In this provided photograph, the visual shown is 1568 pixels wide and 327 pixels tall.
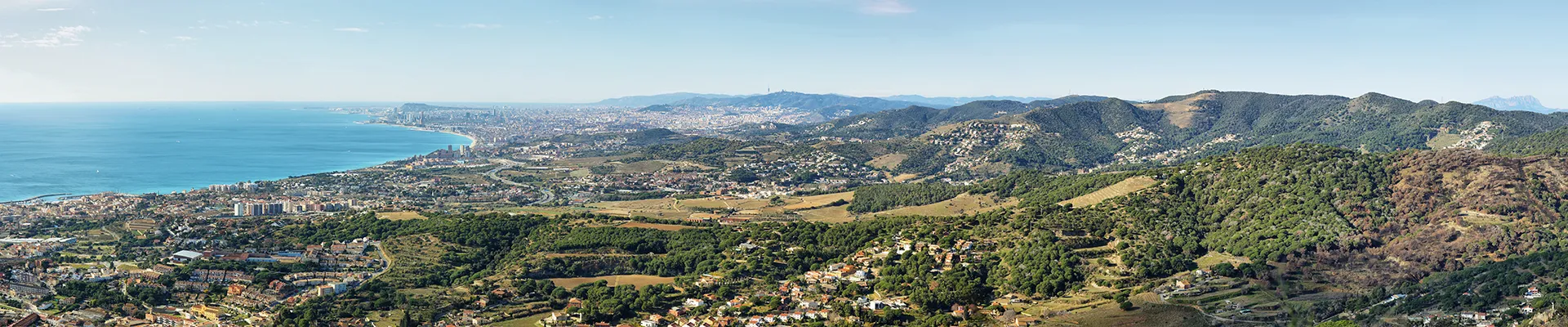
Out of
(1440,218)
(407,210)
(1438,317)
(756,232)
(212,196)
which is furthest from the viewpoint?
(212,196)

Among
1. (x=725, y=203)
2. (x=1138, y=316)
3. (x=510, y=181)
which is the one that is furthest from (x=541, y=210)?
(x=1138, y=316)

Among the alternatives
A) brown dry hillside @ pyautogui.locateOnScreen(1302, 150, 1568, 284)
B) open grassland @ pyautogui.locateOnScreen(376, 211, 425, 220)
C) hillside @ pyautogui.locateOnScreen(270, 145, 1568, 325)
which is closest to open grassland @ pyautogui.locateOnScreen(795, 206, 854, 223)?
hillside @ pyautogui.locateOnScreen(270, 145, 1568, 325)

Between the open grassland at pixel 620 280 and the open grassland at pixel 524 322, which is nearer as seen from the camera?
the open grassland at pixel 524 322

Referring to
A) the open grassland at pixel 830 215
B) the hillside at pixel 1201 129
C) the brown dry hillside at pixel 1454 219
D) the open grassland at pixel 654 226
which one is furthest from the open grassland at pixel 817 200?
the brown dry hillside at pixel 1454 219

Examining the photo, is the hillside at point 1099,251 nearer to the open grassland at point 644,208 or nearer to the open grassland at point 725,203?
the open grassland at point 644,208

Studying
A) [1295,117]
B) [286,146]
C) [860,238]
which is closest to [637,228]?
[860,238]

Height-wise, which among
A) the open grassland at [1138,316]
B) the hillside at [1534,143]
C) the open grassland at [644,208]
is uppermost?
the hillside at [1534,143]

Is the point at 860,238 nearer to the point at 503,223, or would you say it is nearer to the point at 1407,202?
the point at 503,223
